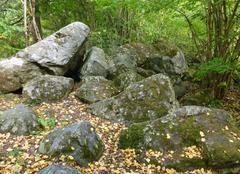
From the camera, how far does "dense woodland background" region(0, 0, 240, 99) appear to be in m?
8.41

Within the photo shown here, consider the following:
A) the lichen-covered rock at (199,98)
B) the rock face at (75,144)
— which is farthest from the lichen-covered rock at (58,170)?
the lichen-covered rock at (199,98)

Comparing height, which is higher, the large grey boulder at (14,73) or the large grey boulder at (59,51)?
the large grey boulder at (59,51)

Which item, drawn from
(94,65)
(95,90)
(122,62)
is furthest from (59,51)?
(122,62)

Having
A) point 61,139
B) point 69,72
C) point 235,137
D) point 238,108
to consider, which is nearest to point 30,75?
point 69,72

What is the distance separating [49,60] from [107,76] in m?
1.89

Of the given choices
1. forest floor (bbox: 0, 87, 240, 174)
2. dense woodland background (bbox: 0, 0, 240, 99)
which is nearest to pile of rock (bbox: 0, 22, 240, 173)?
forest floor (bbox: 0, 87, 240, 174)

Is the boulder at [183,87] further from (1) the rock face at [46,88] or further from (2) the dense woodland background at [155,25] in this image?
(1) the rock face at [46,88]

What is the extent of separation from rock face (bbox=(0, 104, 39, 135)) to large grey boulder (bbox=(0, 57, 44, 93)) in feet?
6.18

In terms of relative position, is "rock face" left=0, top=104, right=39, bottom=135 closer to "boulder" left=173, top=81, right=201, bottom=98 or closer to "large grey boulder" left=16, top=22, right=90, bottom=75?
"large grey boulder" left=16, top=22, right=90, bottom=75

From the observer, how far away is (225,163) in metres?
5.39

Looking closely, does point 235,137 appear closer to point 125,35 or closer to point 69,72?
point 69,72

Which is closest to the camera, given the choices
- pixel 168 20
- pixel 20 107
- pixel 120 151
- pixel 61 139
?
pixel 61 139

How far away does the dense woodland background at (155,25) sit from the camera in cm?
841

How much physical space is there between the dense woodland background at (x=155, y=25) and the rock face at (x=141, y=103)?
141cm
